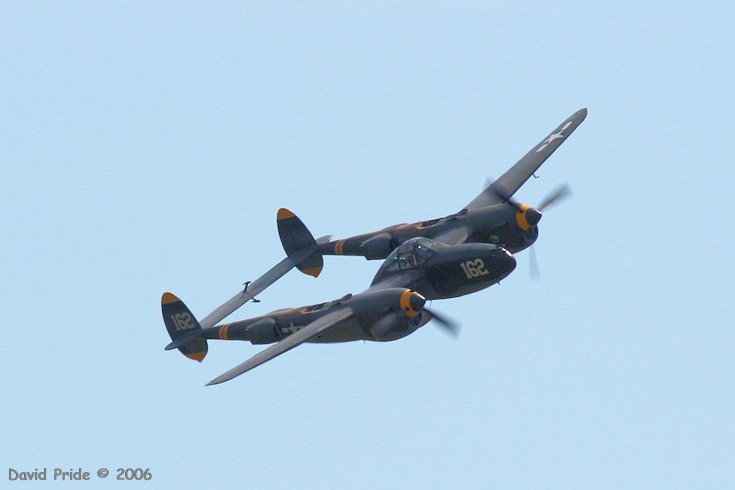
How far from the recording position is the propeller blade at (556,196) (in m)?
61.1

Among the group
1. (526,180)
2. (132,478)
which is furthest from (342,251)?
(132,478)

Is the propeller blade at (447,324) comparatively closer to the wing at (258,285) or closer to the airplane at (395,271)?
the airplane at (395,271)

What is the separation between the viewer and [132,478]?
147 ft

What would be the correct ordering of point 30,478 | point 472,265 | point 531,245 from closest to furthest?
point 30,478, point 472,265, point 531,245

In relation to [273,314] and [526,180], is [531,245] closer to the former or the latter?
[526,180]

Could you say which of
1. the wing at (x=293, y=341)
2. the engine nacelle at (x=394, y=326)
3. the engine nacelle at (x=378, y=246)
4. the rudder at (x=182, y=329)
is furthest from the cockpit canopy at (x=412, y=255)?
the rudder at (x=182, y=329)

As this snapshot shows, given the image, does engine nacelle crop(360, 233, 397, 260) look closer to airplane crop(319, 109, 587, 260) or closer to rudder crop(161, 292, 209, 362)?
airplane crop(319, 109, 587, 260)

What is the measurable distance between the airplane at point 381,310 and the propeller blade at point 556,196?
279 inches

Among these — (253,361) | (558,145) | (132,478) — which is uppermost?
(558,145)

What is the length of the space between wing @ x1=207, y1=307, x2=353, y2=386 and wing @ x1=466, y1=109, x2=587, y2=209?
11.9 meters

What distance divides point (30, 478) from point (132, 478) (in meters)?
3.22

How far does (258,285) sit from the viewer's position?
211ft

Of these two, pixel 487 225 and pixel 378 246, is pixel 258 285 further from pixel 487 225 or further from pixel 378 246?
pixel 487 225

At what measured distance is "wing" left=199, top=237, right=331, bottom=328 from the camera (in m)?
61.7
